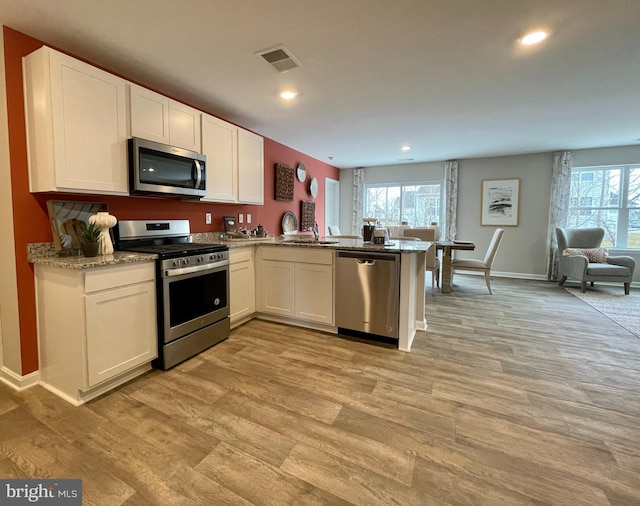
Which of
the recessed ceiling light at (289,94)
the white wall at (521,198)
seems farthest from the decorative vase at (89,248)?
the white wall at (521,198)

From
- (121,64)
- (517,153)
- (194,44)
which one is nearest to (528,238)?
(517,153)

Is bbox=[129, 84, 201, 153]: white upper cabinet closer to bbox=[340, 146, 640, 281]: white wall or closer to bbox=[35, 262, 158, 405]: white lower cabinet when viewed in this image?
bbox=[35, 262, 158, 405]: white lower cabinet

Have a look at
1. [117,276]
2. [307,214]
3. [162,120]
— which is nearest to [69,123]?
[162,120]

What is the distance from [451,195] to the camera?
6.26 metres

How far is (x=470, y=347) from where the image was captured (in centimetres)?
271

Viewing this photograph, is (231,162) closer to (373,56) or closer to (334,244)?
(334,244)

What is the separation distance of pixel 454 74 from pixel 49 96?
303 cm

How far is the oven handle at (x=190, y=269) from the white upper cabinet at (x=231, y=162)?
2.63ft

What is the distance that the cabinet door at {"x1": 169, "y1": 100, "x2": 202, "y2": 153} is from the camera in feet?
8.65

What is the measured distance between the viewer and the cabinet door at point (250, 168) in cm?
348

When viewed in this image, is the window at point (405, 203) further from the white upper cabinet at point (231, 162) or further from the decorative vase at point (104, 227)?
the decorative vase at point (104, 227)

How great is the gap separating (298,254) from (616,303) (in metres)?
4.56

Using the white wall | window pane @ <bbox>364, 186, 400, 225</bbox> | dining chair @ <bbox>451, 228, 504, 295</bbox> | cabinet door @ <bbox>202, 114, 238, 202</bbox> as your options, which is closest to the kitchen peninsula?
cabinet door @ <bbox>202, 114, 238, 202</bbox>

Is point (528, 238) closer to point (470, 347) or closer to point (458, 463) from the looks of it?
point (470, 347)
